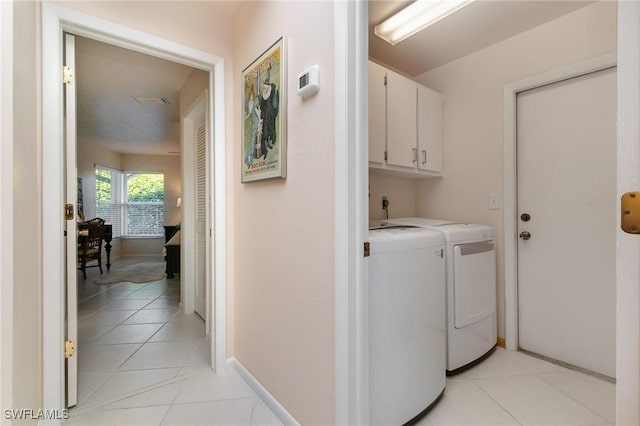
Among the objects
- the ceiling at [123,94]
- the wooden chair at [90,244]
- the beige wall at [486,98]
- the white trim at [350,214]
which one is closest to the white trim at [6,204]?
the white trim at [350,214]

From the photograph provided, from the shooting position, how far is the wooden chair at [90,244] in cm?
448

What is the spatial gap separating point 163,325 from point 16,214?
6.56ft

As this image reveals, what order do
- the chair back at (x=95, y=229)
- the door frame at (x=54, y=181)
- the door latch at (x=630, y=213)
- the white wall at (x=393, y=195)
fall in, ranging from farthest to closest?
the chair back at (x=95, y=229), the white wall at (x=393, y=195), the door frame at (x=54, y=181), the door latch at (x=630, y=213)

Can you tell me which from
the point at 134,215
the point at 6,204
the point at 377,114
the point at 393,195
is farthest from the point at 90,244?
the point at 377,114

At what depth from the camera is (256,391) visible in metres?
1.71

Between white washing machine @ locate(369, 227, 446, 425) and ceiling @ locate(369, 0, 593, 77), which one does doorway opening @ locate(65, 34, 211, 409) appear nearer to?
white washing machine @ locate(369, 227, 446, 425)

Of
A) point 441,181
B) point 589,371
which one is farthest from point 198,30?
point 589,371

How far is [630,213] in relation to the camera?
49cm

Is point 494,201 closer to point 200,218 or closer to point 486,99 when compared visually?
point 486,99

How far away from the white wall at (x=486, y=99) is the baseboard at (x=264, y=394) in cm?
168

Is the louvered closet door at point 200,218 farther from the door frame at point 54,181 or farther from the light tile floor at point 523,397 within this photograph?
the light tile floor at point 523,397

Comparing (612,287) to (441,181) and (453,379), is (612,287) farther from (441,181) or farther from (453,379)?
(441,181)

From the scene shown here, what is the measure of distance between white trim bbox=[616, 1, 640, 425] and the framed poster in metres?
1.20

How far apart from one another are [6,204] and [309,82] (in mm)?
1217
